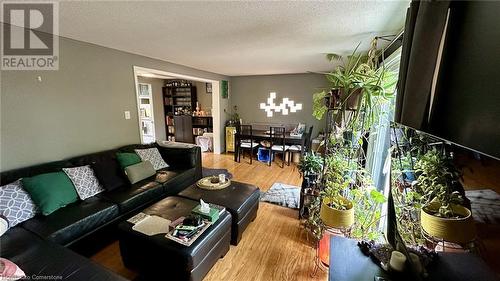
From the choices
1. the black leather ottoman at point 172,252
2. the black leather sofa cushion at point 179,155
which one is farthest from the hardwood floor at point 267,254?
the black leather sofa cushion at point 179,155

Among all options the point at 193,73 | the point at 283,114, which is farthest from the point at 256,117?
the point at 193,73

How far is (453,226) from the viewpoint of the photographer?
0.58 m

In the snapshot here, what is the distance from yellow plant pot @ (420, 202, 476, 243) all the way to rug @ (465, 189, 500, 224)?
4 cm

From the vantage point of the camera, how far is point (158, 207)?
6.63ft

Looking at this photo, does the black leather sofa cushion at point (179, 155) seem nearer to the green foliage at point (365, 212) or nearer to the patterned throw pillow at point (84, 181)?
the patterned throw pillow at point (84, 181)

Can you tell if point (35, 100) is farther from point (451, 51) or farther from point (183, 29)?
point (451, 51)

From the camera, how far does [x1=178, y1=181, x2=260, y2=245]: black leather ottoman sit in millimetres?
2094

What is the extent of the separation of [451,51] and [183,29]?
6.73 feet

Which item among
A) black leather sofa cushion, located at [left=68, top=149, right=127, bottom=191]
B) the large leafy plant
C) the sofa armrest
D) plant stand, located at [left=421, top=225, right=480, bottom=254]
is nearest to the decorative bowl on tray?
the sofa armrest

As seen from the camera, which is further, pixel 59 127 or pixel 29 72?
pixel 59 127

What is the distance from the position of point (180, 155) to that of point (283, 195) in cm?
179

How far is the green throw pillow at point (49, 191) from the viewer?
181 cm

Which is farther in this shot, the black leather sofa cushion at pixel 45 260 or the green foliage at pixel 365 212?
the green foliage at pixel 365 212

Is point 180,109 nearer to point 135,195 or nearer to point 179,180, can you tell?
point 179,180
